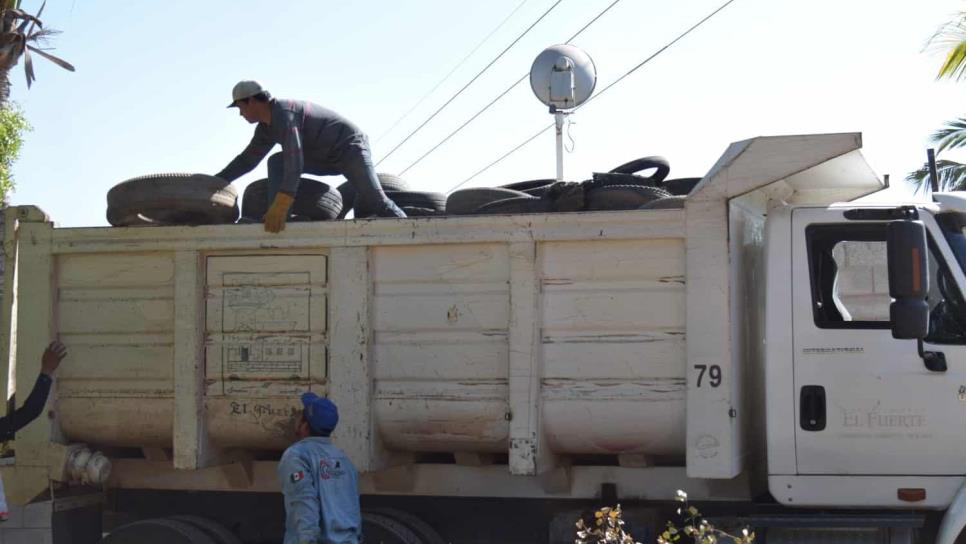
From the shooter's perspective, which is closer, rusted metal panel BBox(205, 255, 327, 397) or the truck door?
the truck door

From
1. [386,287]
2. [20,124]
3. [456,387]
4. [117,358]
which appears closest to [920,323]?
[456,387]

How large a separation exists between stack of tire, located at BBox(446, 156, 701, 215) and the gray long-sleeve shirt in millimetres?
774

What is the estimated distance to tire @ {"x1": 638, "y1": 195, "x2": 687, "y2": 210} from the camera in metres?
5.84

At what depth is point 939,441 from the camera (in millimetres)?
5539

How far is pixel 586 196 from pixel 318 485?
2083 millimetres

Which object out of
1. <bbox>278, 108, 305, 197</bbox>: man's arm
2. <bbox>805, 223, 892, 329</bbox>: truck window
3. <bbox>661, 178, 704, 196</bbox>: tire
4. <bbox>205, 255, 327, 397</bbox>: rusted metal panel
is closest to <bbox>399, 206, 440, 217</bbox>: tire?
<bbox>278, 108, 305, 197</bbox>: man's arm

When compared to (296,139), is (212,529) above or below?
below

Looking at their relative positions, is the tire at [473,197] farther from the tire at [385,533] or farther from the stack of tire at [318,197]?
the tire at [385,533]

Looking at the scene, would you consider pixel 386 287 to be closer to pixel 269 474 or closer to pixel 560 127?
pixel 269 474

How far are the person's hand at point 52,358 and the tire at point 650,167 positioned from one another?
3.28m

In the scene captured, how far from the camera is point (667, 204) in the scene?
589 centimetres

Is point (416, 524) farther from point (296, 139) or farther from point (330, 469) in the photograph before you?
point (296, 139)

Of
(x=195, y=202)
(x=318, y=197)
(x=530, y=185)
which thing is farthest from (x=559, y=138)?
(x=195, y=202)

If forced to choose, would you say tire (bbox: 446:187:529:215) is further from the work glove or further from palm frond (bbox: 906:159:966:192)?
palm frond (bbox: 906:159:966:192)
